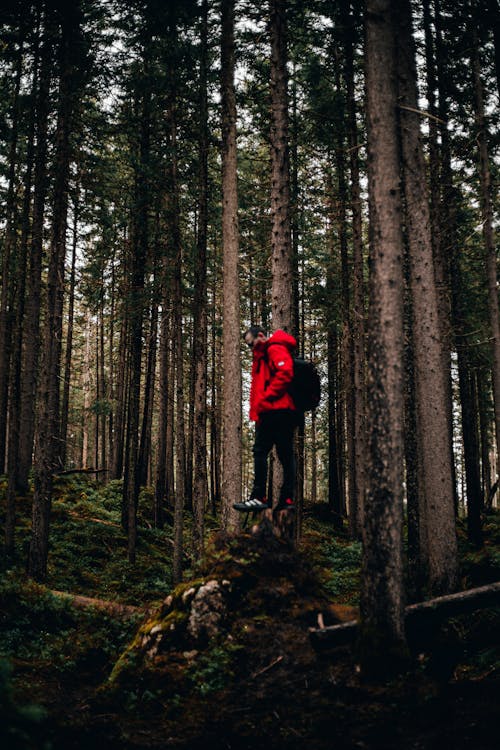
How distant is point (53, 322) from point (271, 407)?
21.6 ft

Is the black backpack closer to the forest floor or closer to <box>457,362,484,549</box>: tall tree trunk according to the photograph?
the forest floor

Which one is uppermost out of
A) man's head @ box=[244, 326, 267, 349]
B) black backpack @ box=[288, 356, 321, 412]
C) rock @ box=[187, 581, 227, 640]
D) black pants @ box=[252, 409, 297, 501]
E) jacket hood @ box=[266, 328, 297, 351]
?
man's head @ box=[244, 326, 267, 349]

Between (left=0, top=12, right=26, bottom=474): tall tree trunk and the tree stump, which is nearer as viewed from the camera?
the tree stump

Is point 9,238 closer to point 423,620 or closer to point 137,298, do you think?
point 137,298

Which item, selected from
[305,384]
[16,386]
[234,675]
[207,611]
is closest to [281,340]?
[305,384]

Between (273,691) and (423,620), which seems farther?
(423,620)

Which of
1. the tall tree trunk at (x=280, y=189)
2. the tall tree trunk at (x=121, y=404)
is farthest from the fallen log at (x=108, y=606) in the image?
the tall tree trunk at (x=121, y=404)

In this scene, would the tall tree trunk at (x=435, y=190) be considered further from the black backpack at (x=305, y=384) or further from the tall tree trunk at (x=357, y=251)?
the black backpack at (x=305, y=384)

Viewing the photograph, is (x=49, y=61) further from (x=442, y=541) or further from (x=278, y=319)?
(x=442, y=541)

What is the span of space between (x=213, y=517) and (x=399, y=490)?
61.2ft

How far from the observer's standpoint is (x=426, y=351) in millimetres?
8055

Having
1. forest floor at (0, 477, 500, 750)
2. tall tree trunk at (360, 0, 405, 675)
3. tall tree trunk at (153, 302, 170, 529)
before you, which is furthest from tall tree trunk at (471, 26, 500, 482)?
tall tree trunk at (153, 302, 170, 529)

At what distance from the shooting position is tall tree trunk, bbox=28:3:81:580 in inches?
429

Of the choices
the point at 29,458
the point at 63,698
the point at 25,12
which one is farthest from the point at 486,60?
the point at 29,458
